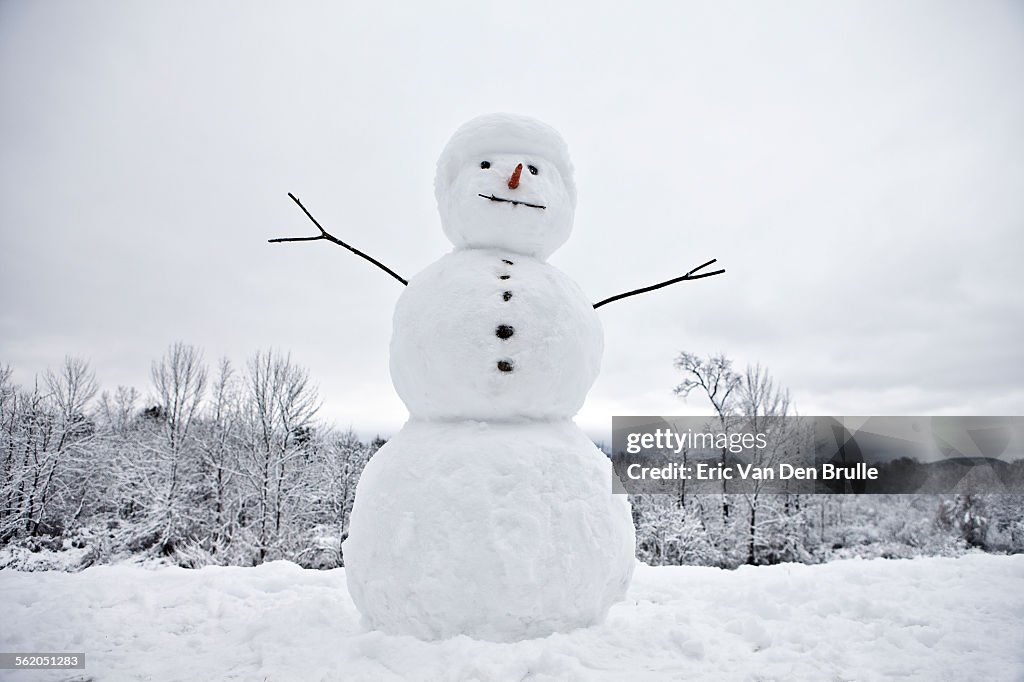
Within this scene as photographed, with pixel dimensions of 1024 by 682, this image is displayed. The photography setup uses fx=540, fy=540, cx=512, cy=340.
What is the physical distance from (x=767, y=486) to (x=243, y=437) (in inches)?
777

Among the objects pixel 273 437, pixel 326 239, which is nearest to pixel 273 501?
pixel 273 437

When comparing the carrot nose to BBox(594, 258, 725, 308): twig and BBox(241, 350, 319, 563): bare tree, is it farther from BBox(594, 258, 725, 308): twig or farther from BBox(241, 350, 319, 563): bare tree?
BBox(241, 350, 319, 563): bare tree

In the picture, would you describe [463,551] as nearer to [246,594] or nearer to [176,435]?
[246,594]

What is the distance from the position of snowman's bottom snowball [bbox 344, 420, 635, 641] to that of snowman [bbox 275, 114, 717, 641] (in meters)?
0.01

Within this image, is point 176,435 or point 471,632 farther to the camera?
point 176,435

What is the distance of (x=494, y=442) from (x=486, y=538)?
2.54 ft

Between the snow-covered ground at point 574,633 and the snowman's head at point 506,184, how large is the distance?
352 cm

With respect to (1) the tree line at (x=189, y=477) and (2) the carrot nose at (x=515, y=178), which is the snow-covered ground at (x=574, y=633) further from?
(1) the tree line at (x=189, y=477)

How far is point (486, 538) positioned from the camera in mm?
4172

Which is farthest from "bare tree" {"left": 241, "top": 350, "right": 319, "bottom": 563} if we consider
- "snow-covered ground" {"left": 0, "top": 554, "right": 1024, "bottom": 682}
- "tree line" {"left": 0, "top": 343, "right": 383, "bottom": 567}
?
"snow-covered ground" {"left": 0, "top": 554, "right": 1024, "bottom": 682}

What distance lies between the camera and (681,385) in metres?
19.6

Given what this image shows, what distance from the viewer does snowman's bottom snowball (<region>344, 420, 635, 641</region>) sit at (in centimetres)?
416

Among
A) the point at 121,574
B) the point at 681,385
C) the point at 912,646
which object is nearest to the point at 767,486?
the point at 681,385

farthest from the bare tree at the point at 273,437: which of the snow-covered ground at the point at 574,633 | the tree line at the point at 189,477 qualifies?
the snow-covered ground at the point at 574,633
